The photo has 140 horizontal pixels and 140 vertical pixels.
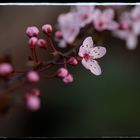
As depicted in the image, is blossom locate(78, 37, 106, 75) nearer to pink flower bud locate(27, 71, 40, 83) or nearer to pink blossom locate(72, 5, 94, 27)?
pink blossom locate(72, 5, 94, 27)

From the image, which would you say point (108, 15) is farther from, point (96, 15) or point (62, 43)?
point (62, 43)

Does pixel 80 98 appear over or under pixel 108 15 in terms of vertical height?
under

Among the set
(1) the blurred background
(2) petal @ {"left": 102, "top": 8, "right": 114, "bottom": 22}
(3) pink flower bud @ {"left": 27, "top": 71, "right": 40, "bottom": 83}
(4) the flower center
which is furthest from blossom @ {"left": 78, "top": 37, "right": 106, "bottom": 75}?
(1) the blurred background

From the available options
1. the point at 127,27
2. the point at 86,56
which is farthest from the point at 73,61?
the point at 127,27

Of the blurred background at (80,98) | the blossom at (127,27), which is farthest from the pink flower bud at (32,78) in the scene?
the blurred background at (80,98)

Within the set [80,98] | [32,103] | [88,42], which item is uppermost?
[88,42]

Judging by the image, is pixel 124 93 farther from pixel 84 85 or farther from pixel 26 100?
pixel 26 100
